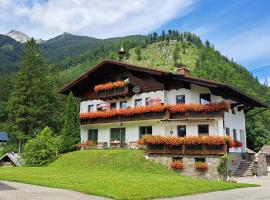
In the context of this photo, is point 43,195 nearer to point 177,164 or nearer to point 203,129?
point 177,164

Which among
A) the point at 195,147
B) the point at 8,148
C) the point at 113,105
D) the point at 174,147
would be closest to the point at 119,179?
the point at 195,147

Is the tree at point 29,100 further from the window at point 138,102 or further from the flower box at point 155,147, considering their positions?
the flower box at point 155,147

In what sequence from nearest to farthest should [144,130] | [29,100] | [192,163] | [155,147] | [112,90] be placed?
[192,163]
[155,147]
[144,130]
[112,90]
[29,100]

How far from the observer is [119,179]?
64.5 feet

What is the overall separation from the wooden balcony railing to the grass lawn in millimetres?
1157

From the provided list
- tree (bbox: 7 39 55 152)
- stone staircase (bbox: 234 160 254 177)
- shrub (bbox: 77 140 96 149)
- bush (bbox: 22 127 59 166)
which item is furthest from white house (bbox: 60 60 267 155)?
tree (bbox: 7 39 55 152)

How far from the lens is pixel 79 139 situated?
37.3 metres

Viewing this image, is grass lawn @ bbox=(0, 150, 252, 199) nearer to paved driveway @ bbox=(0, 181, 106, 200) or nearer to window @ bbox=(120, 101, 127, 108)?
paved driveway @ bbox=(0, 181, 106, 200)

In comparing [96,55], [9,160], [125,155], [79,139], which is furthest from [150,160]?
[96,55]

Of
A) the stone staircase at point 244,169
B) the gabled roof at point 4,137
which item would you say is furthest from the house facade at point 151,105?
the gabled roof at point 4,137

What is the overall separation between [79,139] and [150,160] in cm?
1085

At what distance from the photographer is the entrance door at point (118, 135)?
117 feet

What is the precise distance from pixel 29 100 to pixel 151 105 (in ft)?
83.7

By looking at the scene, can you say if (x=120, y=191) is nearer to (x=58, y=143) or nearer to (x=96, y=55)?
(x=58, y=143)
